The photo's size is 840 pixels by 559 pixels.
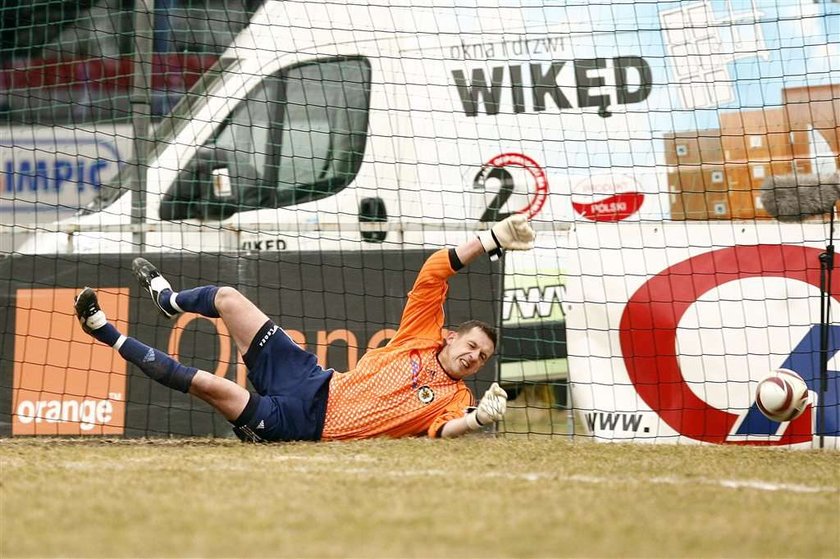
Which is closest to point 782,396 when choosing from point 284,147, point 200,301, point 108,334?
point 200,301

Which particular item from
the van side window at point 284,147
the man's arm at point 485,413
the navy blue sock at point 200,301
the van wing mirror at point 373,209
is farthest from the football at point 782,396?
the van side window at point 284,147

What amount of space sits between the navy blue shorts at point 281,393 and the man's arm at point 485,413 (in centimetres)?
65

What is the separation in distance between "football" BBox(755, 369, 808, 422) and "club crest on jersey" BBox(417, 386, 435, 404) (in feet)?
5.13

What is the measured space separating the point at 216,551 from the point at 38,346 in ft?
14.6

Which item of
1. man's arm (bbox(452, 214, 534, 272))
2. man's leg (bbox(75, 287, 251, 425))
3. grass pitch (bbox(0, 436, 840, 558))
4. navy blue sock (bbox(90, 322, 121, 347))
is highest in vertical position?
man's arm (bbox(452, 214, 534, 272))

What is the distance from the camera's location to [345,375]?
5.61 meters

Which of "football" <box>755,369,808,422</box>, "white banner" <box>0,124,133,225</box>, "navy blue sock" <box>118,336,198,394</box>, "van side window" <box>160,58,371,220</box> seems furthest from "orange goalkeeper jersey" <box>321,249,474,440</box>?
"white banner" <box>0,124,133,225</box>

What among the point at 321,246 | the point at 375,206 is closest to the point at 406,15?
the point at 375,206

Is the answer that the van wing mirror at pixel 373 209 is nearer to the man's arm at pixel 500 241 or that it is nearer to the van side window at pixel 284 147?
the van side window at pixel 284 147

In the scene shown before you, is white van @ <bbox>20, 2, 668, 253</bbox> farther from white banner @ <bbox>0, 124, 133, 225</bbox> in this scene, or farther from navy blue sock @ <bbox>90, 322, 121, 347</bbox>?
white banner @ <bbox>0, 124, 133, 225</bbox>

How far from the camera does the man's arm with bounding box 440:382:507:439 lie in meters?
5.18

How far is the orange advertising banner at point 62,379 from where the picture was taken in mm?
6902

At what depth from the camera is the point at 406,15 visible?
905cm

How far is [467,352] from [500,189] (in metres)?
3.39
